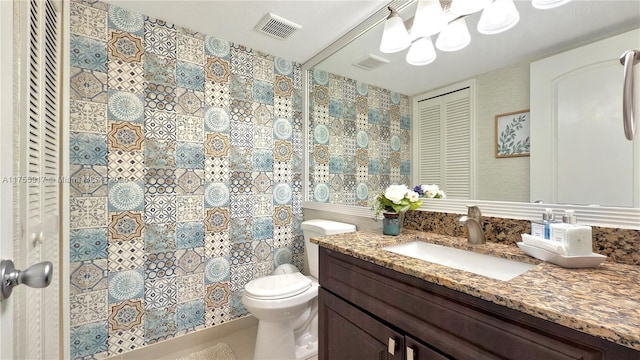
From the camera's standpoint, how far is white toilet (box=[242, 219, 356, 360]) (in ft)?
5.07

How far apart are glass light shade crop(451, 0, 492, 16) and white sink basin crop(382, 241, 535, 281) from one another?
1065mm

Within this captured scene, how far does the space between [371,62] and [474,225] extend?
4.16ft

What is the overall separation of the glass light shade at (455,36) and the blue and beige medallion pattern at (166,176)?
0.94 metres

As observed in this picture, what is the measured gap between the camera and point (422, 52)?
142cm

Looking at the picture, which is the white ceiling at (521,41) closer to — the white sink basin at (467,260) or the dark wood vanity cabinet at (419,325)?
the white sink basin at (467,260)

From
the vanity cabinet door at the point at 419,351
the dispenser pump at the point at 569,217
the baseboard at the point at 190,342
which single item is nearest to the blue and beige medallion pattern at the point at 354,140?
the dispenser pump at the point at 569,217

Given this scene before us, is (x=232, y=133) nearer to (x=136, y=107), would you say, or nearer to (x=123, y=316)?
(x=136, y=107)

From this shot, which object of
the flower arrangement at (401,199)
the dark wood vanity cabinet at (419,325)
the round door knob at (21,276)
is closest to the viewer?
the round door knob at (21,276)

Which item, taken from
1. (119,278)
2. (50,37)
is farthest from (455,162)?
(119,278)

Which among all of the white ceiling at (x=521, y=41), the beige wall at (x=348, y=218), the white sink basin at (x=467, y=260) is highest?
the white ceiling at (x=521, y=41)

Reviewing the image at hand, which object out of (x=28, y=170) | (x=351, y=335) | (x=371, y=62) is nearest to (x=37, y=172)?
(x=28, y=170)

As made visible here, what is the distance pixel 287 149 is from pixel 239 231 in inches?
31.7

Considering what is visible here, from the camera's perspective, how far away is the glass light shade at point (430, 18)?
126 centimetres

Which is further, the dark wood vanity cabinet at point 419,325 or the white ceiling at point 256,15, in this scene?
the white ceiling at point 256,15
